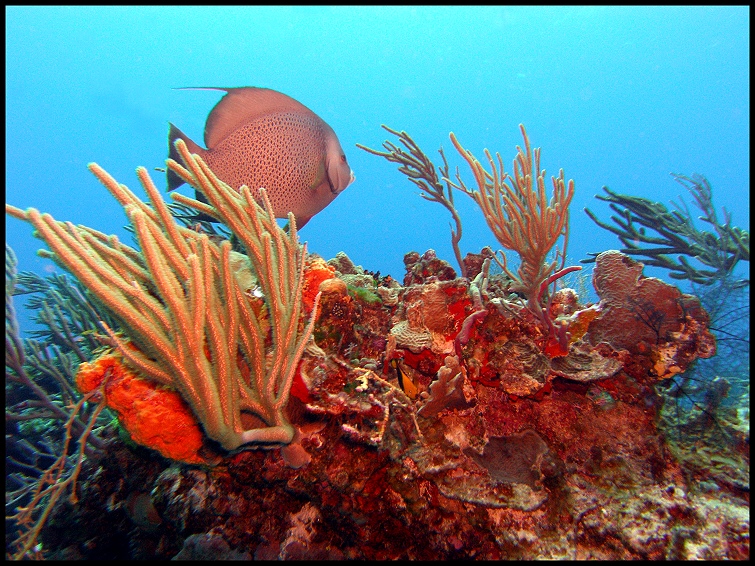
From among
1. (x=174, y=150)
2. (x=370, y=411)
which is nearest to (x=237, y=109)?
(x=174, y=150)

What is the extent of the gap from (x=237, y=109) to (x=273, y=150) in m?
0.32

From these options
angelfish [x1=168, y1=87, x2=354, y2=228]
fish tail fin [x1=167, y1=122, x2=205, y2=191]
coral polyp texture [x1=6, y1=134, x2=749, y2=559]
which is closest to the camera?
coral polyp texture [x1=6, y1=134, x2=749, y2=559]

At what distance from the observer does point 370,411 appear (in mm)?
1719

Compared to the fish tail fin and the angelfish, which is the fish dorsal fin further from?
the fish tail fin

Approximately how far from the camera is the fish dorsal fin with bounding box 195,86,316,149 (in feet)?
6.95

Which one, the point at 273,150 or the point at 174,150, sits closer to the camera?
the point at 174,150

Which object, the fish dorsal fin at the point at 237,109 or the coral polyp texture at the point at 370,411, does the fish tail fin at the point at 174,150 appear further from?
the coral polyp texture at the point at 370,411

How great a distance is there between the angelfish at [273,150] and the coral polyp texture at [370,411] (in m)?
0.45

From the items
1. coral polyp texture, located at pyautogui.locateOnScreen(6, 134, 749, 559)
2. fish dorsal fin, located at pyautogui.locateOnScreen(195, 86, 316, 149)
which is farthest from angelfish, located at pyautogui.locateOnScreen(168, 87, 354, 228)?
coral polyp texture, located at pyautogui.locateOnScreen(6, 134, 749, 559)

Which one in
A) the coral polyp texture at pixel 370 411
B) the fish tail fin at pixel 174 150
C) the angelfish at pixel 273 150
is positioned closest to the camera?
the coral polyp texture at pixel 370 411

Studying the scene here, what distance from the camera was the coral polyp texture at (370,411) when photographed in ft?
4.93

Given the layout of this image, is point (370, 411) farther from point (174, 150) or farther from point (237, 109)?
point (237, 109)

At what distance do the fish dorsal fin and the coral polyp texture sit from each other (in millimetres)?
622

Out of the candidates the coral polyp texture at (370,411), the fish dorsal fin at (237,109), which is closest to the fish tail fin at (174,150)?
the fish dorsal fin at (237,109)
